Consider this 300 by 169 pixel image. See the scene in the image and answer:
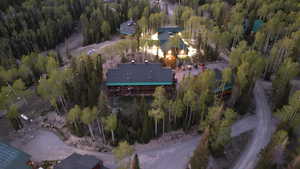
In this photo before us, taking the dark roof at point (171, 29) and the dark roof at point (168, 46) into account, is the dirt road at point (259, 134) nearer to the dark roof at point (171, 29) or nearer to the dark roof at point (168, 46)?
the dark roof at point (168, 46)

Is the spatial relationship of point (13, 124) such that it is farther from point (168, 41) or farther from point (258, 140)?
point (258, 140)

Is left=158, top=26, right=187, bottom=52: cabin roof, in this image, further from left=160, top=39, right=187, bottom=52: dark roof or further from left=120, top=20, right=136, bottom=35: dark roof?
left=120, top=20, right=136, bottom=35: dark roof

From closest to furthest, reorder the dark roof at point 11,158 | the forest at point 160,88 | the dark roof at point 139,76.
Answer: the dark roof at point 11,158 → the forest at point 160,88 → the dark roof at point 139,76

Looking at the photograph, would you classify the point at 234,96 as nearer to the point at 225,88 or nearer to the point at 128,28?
the point at 225,88

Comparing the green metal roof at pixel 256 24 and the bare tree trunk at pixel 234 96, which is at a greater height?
the green metal roof at pixel 256 24

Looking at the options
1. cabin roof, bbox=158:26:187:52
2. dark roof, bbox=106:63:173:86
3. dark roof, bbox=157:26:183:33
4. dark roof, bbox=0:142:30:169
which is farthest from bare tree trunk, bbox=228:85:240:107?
dark roof, bbox=0:142:30:169

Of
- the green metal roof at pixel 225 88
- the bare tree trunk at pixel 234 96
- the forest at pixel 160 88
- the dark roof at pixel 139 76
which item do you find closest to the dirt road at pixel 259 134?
the forest at pixel 160 88
